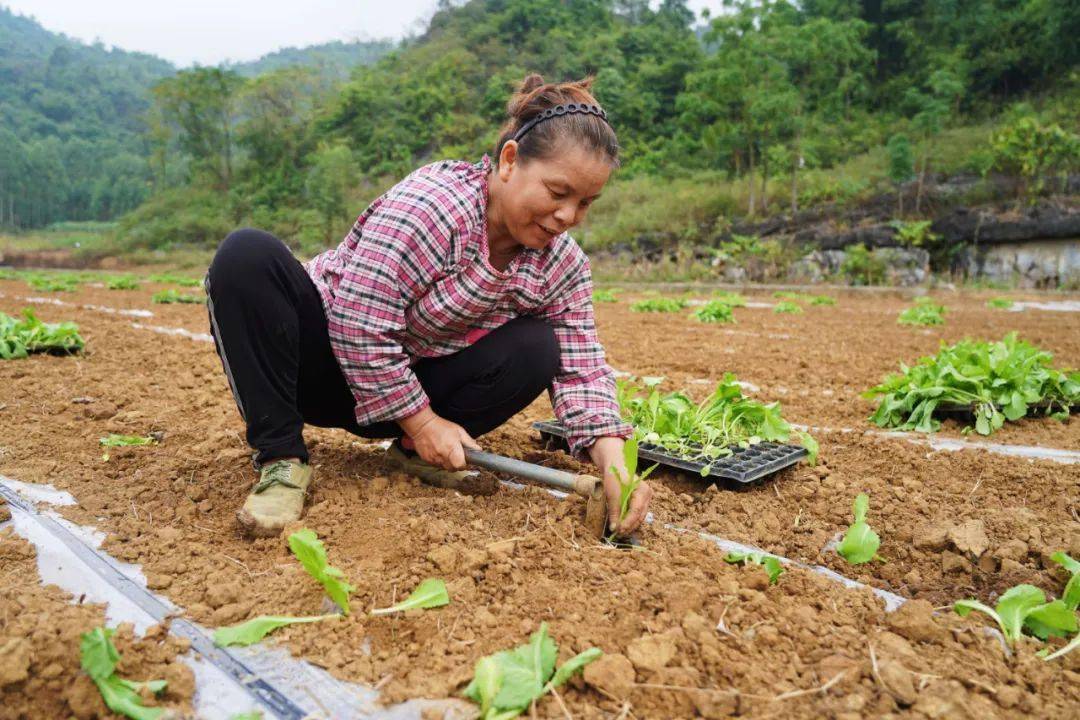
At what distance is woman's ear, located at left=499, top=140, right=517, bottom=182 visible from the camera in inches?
72.2

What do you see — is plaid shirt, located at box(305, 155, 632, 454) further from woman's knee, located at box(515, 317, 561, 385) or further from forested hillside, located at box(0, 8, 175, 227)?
forested hillside, located at box(0, 8, 175, 227)

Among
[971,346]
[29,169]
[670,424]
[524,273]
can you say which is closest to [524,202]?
[524,273]

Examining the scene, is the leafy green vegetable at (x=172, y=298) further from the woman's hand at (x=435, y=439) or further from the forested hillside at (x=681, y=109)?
the woman's hand at (x=435, y=439)

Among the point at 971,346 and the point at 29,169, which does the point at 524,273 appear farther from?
the point at 29,169

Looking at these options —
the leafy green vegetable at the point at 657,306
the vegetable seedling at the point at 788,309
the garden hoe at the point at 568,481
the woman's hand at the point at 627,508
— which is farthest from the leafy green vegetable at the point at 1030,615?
the leafy green vegetable at the point at 657,306

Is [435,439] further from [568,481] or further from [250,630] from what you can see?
[250,630]

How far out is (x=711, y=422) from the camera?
2605 millimetres

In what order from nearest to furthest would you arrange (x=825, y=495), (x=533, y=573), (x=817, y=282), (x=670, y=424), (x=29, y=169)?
(x=533, y=573) → (x=825, y=495) → (x=670, y=424) → (x=817, y=282) → (x=29, y=169)

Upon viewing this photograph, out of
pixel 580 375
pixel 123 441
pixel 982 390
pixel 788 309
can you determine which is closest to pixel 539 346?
pixel 580 375

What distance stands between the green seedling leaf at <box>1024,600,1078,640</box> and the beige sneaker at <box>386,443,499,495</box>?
1305mm

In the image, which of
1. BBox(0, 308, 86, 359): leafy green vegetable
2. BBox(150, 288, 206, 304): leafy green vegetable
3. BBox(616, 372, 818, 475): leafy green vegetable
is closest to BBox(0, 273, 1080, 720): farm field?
BBox(616, 372, 818, 475): leafy green vegetable

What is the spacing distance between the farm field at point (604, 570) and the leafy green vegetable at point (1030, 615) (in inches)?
1.7

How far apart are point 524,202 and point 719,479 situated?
113 cm

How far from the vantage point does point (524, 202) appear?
1.81 m
